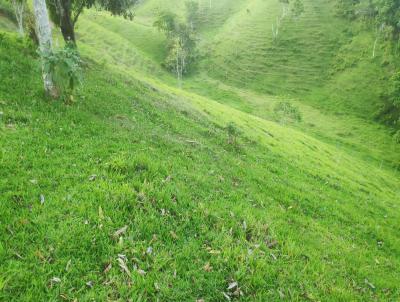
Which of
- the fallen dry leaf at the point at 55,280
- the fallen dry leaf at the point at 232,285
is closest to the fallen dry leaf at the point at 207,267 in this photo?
the fallen dry leaf at the point at 232,285

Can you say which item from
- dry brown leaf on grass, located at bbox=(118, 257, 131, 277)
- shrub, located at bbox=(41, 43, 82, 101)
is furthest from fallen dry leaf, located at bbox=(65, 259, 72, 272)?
shrub, located at bbox=(41, 43, 82, 101)

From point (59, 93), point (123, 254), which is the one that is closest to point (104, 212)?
point (123, 254)

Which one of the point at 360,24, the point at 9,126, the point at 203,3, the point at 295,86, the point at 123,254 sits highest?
the point at 203,3

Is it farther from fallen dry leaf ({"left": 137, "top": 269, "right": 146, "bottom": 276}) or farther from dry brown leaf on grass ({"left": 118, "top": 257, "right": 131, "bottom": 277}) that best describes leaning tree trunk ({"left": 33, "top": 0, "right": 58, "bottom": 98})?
fallen dry leaf ({"left": 137, "top": 269, "right": 146, "bottom": 276})

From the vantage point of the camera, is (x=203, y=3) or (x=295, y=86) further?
(x=203, y=3)

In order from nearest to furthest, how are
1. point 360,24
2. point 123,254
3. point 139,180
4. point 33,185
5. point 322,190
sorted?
point 123,254 < point 33,185 < point 139,180 < point 322,190 < point 360,24

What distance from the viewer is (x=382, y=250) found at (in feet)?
46.1

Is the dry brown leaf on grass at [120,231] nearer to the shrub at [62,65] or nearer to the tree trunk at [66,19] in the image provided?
the shrub at [62,65]

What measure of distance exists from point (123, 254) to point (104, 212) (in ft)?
4.61

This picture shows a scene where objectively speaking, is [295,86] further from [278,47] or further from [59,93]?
[59,93]

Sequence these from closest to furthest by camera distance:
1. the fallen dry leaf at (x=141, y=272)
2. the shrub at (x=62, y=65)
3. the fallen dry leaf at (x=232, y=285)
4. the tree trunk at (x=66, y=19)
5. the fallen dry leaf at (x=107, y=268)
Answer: the fallen dry leaf at (x=107, y=268) < the fallen dry leaf at (x=141, y=272) < the fallen dry leaf at (x=232, y=285) < the shrub at (x=62, y=65) < the tree trunk at (x=66, y=19)

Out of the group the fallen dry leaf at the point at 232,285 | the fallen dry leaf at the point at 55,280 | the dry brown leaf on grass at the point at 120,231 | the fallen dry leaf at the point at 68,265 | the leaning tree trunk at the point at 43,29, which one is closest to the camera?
the fallen dry leaf at the point at 55,280

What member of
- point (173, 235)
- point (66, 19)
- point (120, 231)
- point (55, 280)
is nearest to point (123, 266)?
point (120, 231)

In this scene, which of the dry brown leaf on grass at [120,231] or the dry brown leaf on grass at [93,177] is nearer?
the dry brown leaf on grass at [120,231]
